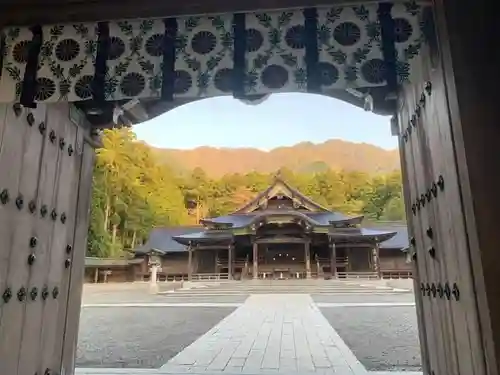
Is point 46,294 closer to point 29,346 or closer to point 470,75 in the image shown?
point 29,346

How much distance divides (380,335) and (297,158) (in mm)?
31978

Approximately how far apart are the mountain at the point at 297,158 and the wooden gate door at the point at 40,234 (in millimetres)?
31721

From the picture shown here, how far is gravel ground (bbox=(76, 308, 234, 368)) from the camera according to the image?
14.3 ft

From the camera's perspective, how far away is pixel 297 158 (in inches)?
1460

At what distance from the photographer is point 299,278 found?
19719 mm

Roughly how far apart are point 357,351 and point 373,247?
16.3 metres

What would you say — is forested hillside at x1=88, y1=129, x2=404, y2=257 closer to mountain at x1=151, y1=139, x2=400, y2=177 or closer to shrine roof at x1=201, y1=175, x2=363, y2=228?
mountain at x1=151, y1=139, x2=400, y2=177

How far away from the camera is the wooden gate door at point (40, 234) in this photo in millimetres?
1573

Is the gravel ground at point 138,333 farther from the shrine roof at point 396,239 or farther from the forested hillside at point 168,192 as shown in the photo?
the forested hillside at point 168,192

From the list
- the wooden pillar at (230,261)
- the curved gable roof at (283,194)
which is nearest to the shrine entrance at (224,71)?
the wooden pillar at (230,261)

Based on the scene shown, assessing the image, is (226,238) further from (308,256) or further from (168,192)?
(168,192)

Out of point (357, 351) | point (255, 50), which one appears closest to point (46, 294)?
point (255, 50)

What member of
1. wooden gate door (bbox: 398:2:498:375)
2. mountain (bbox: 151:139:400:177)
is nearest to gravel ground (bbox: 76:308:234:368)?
wooden gate door (bbox: 398:2:498:375)

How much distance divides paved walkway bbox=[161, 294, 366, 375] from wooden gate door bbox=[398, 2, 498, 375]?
191 cm
